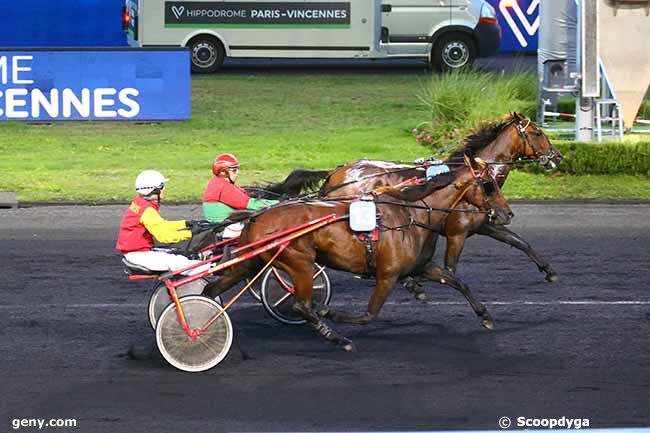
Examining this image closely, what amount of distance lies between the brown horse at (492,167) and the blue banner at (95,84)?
30.6 ft

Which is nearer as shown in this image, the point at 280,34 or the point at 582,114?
the point at 582,114

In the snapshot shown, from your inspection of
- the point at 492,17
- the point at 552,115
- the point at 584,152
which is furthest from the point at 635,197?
the point at 492,17

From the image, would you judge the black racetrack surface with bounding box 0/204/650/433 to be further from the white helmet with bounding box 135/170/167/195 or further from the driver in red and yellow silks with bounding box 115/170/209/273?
the white helmet with bounding box 135/170/167/195

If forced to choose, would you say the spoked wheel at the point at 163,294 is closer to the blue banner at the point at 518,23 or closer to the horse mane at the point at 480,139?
the horse mane at the point at 480,139

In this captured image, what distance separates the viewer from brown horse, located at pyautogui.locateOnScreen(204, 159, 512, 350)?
902 centimetres

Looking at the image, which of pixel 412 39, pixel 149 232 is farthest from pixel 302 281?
pixel 412 39

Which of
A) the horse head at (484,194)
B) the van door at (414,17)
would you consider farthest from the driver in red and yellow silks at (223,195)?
the van door at (414,17)

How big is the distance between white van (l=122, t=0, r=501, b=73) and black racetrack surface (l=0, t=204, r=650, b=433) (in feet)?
44.2

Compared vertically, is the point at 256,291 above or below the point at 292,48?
below

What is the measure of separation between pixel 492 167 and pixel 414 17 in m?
15.3

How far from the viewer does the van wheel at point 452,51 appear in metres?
26.3

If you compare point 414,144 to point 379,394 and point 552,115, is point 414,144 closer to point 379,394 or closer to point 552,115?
point 552,115

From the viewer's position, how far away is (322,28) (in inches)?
1030

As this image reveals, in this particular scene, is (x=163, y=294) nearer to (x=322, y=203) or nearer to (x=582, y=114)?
(x=322, y=203)
